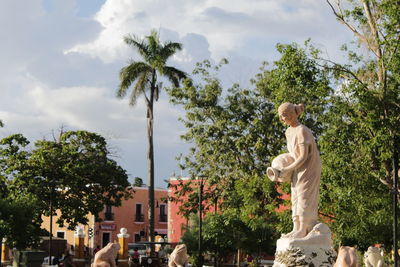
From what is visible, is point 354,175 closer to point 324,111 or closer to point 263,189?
point 324,111

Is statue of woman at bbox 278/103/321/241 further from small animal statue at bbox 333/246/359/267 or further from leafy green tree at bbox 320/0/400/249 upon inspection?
leafy green tree at bbox 320/0/400/249

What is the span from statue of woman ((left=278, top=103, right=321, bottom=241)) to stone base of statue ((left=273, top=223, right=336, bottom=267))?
0.13 meters

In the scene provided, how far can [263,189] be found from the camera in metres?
30.3

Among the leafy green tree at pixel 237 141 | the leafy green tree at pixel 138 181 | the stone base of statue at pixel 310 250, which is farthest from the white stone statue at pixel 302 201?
the leafy green tree at pixel 138 181

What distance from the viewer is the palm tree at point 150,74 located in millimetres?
40094

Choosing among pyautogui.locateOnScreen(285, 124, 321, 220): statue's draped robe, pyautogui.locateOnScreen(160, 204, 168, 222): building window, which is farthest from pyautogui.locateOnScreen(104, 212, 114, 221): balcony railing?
pyautogui.locateOnScreen(285, 124, 321, 220): statue's draped robe

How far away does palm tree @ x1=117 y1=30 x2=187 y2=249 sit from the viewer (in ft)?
132

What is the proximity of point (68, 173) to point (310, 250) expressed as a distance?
31645 mm

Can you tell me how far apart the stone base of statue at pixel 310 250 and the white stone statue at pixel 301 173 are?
0.12 m

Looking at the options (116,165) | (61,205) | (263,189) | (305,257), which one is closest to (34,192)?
(61,205)

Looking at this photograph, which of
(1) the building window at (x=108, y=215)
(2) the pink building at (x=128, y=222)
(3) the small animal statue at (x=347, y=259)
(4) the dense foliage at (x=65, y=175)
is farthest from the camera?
(1) the building window at (x=108, y=215)

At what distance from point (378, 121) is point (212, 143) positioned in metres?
13.9

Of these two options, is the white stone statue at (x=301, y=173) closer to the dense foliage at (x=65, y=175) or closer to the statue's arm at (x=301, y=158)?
the statue's arm at (x=301, y=158)

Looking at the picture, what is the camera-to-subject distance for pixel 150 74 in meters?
40.6
